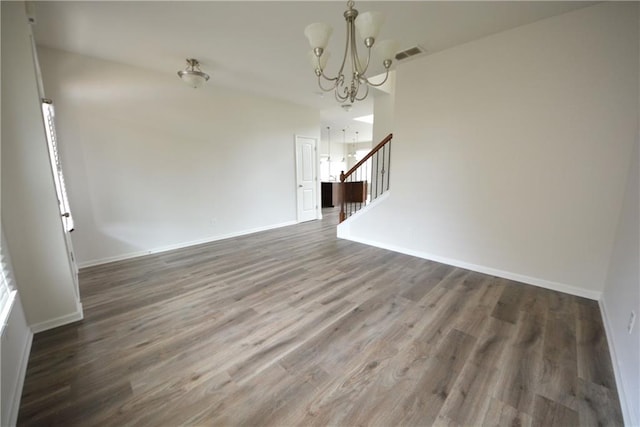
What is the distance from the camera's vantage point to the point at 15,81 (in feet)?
6.05

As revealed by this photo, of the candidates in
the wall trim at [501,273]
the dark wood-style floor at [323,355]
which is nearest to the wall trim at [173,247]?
the dark wood-style floor at [323,355]

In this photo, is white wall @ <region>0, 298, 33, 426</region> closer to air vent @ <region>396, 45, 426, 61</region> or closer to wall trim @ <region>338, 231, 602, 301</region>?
wall trim @ <region>338, 231, 602, 301</region>

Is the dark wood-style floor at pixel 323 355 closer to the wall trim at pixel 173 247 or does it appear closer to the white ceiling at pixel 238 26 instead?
the wall trim at pixel 173 247

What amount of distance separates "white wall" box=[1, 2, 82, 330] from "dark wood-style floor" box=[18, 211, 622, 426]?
1.07 ft

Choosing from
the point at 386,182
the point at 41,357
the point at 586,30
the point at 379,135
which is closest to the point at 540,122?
the point at 586,30

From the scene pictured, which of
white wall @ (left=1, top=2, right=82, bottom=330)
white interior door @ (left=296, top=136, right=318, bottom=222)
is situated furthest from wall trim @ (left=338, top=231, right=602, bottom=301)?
white wall @ (left=1, top=2, right=82, bottom=330)

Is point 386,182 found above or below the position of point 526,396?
above

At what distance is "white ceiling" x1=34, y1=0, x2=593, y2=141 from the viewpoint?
2260 millimetres

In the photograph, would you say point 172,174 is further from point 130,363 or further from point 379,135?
point 379,135

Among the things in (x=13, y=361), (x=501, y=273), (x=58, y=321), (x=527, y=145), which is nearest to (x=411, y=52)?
(x=527, y=145)

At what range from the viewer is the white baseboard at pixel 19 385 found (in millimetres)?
1328

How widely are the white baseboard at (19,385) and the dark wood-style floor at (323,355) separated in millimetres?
41

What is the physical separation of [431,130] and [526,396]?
2897 mm

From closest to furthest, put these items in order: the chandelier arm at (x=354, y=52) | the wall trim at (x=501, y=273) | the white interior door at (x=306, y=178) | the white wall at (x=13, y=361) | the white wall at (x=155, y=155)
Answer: the white wall at (x=13, y=361)
the chandelier arm at (x=354, y=52)
the wall trim at (x=501, y=273)
the white wall at (x=155, y=155)
the white interior door at (x=306, y=178)
